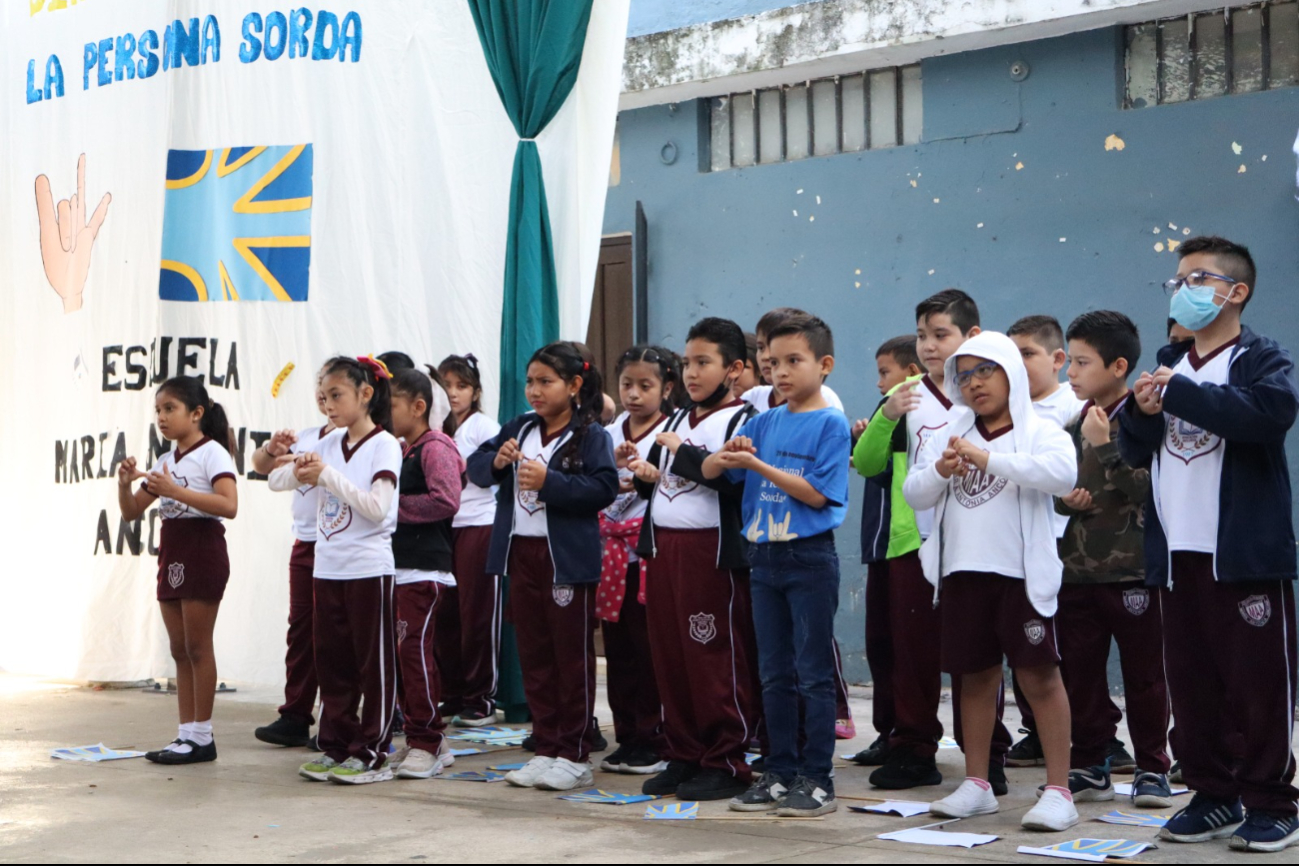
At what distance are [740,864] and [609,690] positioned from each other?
6.10 feet

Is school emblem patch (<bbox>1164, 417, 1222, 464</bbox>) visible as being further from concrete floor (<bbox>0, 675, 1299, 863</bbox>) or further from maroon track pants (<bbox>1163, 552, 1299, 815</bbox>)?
concrete floor (<bbox>0, 675, 1299, 863</bbox>)

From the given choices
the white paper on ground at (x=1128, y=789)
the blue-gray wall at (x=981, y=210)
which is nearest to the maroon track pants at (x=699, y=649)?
the white paper on ground at (x=1128, y=789)

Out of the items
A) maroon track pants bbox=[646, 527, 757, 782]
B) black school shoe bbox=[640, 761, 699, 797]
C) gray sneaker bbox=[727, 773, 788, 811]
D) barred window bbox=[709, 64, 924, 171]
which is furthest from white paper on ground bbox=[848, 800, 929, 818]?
barred window bbox=[709, 64, 924, 171]

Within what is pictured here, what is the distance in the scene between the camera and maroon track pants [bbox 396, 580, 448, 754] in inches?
205

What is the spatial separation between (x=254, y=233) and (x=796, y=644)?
3689mm

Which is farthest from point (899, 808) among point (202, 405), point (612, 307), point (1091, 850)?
point (612, 307)

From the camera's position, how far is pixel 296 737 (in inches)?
232

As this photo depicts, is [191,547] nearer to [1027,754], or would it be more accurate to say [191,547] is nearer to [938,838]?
[938,838]

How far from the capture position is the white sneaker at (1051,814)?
4086mm

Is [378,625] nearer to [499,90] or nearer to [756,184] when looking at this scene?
[499,90]

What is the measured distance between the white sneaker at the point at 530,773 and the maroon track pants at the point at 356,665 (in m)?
0.49

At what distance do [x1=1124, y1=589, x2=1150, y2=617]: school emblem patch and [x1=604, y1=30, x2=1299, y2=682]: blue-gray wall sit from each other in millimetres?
2061

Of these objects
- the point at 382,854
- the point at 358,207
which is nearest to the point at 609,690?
the point at 382,854

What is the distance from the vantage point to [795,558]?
4445 millimetres
